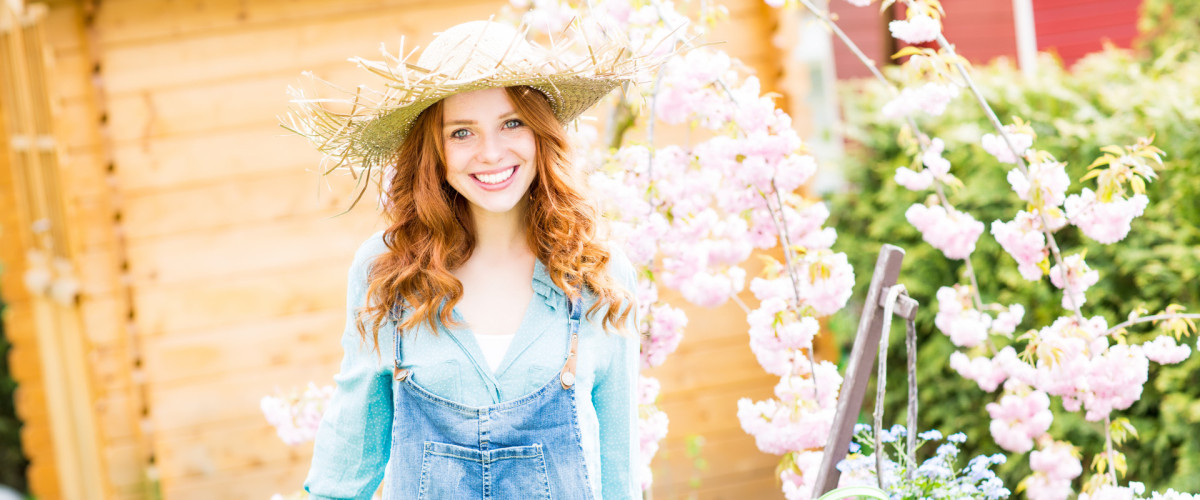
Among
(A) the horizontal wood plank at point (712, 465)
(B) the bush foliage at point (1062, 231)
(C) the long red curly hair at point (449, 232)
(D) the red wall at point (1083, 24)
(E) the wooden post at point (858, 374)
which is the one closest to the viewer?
(C) the long red curly hair at point (449, 232)

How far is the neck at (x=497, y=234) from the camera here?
180 cm

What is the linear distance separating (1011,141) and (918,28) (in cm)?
31

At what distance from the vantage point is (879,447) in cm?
188

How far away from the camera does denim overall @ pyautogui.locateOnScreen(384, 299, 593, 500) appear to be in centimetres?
161

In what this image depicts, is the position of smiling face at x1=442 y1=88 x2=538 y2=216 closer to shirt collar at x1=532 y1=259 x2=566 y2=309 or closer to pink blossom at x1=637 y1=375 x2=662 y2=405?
shirt collar at x1=532 y1=259 x2=566 y2=309

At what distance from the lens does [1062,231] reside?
3143 millimetres

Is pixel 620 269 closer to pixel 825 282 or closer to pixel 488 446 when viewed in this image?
pixel 488 446

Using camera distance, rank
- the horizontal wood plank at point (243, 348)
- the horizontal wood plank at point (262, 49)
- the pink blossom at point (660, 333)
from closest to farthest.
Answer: the pink blossom at point (660, 333) < the horizontal wood plank at point (262, 49) < the horizontal wood plank at point (243, 348)

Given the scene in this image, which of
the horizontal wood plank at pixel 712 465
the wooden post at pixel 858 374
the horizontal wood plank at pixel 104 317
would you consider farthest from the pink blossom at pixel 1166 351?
the horizontal wood plank at pixel 104 317

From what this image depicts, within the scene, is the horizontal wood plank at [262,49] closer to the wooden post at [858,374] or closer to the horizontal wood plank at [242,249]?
the horizontal wood plank at [242,249]

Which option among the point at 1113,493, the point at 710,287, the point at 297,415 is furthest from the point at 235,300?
the point at 1113,493

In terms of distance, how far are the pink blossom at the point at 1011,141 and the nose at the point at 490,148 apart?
3.66 feet

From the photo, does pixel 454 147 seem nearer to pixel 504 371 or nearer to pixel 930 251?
pixel 504 371

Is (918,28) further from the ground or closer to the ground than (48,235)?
further from the ground
